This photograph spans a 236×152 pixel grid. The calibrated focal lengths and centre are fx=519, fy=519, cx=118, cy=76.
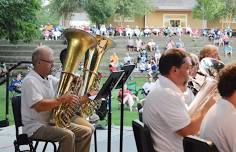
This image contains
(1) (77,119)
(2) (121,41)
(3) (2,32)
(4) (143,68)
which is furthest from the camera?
(2) (121,41)

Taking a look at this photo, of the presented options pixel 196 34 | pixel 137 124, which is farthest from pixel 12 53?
pixel 137 124

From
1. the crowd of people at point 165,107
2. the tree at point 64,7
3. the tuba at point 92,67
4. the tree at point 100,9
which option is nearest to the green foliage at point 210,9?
the tree at point 100,9

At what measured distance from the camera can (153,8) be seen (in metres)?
Answer: 44.8

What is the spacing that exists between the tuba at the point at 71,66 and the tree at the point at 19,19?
12.8m

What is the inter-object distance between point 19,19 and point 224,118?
17022 mm

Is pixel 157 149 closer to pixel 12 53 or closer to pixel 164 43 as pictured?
pixel 12 53

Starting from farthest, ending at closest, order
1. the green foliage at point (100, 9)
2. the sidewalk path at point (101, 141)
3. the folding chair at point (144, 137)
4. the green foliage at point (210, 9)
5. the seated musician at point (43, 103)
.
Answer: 1. the green foliage at point (210, 9)
2. the green foliage at point (100, 9)
3. the sidewalk path at point (101, 141)
4. the seated musician at point (43, 103)
5. the folding chair at point (144, 137)

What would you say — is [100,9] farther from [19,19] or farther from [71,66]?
[71,66]

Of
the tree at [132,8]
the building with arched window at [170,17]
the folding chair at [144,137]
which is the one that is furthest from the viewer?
the building with arched window at [170,17]

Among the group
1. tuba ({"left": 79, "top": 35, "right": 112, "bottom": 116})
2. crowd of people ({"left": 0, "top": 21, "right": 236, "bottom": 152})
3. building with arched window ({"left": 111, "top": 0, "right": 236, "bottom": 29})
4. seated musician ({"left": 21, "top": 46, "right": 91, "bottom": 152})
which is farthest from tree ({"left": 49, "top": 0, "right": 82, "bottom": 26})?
seated musician ({"left": 21, "top": 46, "right": 91, "bottom": 152})

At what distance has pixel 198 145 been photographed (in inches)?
107

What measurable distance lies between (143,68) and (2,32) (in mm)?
8132

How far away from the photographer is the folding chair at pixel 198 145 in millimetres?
2671

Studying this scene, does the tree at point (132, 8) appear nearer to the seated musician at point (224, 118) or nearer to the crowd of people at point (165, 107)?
the crowd of people at point (165, 107)
